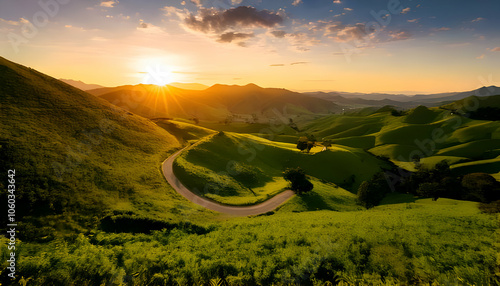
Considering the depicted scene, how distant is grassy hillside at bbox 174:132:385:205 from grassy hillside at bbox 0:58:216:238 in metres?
8.53

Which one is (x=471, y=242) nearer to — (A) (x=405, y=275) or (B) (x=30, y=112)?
(A) (x=405, y=275)

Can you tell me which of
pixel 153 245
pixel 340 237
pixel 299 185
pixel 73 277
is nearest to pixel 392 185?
pixel 299 185

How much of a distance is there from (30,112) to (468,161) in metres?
162

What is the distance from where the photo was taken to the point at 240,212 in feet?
132

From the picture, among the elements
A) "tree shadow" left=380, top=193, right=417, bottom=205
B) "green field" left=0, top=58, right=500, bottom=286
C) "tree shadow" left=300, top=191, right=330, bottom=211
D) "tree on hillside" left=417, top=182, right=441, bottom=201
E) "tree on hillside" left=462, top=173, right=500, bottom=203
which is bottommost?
"tree shadow" left=380, top=193, right=417, bottom=205

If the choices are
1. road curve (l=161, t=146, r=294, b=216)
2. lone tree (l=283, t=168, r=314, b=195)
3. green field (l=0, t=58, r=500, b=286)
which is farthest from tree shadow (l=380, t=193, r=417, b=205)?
road curve (l=161, t=146, r=294, b=216)

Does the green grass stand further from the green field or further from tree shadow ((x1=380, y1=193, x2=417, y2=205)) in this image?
tree shadow ((x1=380, y1=193, x2=417, y2=205))

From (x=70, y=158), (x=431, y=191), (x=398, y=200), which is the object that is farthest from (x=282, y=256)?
(x=431, y=191)

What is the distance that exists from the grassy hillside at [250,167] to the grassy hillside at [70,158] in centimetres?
853

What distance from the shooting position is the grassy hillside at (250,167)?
5006 cm

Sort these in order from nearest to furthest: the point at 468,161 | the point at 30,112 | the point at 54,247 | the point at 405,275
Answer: the point at 405,275
the point at 54,247
the point at 30,112
the point at 468,161

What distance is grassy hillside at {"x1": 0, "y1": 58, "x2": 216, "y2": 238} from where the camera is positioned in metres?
29.1

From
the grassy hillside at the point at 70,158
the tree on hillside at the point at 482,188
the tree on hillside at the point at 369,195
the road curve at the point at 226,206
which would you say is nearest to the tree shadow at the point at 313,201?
the road curve at the point at 226,206

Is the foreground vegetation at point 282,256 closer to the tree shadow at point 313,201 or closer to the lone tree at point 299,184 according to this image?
the tree shadow at point 313,201
